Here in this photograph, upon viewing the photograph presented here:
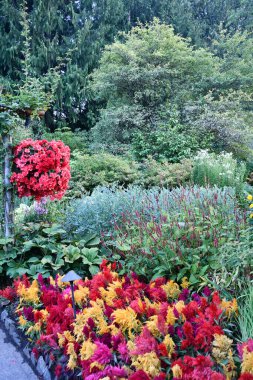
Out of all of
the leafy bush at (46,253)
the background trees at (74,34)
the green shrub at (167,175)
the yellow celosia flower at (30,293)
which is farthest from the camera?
the background trees at (74,34)

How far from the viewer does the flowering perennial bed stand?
1.55 meters

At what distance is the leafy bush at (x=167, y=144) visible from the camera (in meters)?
8.16

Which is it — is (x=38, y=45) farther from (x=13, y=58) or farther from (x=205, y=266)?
(x=205, y=266)

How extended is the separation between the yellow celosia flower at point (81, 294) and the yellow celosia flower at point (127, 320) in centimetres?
48

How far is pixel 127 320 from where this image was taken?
1.88m

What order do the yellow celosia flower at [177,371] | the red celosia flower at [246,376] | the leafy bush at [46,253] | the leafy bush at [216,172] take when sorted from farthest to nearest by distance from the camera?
the leafy bush at [216,172], the leafy bush at [46,253], the yellow celosia flower at [177,371], the red celosia flower at [246,376]

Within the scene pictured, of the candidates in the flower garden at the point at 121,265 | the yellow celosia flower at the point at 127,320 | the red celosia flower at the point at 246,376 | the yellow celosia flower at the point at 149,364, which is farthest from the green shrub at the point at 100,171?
the red celosia flower at the point at 246,376

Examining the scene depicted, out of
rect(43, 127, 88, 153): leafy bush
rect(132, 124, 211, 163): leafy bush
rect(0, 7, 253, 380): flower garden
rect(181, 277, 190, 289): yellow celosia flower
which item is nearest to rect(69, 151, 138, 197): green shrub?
rect(0, 7, 253, 380): flower garden

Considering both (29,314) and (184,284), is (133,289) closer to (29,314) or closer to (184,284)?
(184,284)

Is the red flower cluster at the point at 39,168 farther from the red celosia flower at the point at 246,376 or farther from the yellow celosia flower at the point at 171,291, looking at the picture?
the red celosia flower at the point at 246,376

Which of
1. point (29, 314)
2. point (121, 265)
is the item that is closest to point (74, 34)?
point (121, 265)

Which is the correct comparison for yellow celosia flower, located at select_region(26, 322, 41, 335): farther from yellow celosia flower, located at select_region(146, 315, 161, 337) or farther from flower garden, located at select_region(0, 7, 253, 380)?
yellow celosia flower, located at select_region(146, 315, 161, 337)

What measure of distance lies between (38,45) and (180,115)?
223 inches

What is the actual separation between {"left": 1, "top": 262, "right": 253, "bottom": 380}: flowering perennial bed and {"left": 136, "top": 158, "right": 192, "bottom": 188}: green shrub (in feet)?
13.3
